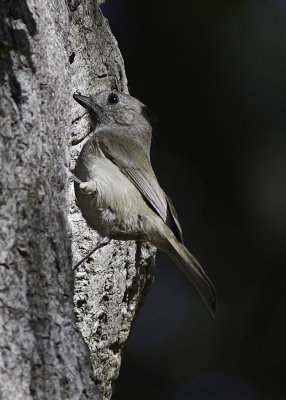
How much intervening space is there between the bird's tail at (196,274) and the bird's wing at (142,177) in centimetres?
16

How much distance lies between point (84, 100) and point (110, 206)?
2.76 ft

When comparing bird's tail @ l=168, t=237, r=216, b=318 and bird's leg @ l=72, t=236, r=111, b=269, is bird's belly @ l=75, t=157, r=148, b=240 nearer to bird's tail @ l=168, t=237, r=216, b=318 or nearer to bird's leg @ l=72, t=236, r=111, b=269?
bird's leg @ l=72, t=236, r=111, b=269

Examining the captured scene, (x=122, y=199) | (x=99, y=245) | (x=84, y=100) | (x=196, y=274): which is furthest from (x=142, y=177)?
(x=196, y=274)

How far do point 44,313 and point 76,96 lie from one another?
234 cm

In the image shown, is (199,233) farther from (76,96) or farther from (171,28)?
(76,96)

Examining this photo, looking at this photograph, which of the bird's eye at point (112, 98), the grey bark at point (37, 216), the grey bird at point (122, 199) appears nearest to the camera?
the grey bark at point (37, 216)

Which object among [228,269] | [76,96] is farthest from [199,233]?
[76,96]

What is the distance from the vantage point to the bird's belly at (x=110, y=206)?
4848 millimetres

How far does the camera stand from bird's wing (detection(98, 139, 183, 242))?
4914mm

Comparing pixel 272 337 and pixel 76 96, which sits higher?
pixel 76 96

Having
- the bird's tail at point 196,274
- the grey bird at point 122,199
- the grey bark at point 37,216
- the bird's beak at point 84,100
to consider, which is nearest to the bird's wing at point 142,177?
the grey bird at point 122,199

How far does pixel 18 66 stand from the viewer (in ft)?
12.1

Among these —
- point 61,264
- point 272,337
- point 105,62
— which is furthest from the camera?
point 272,337

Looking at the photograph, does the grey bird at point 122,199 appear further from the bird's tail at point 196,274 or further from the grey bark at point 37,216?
the grey bark at point 37,216
